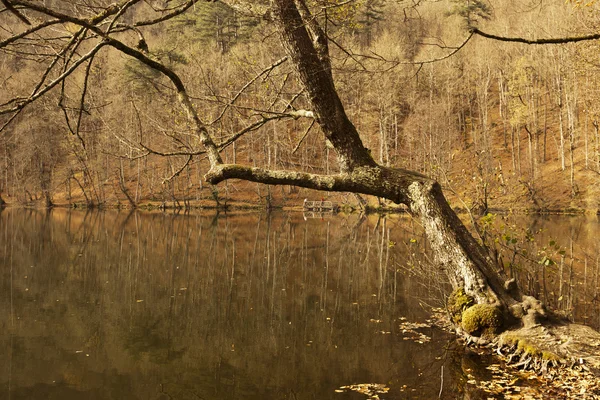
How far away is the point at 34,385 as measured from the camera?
22.7 feet

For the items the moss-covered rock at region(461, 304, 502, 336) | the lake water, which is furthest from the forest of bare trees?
the moss-covered rock at region(461, 304, 502, 336)

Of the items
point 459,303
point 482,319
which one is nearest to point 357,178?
point 459,303

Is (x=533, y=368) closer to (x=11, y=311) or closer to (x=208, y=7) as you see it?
(x=11, y=311)

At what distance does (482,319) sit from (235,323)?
4.55 metres

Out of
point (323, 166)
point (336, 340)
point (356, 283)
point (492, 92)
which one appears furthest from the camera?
point (492, 92)

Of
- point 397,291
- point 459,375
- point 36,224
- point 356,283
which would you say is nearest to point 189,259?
point 356,283

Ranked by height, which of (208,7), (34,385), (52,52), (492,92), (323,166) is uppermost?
(208,7)

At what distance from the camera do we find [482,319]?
7.46 m

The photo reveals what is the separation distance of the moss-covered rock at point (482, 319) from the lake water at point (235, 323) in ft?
1.46

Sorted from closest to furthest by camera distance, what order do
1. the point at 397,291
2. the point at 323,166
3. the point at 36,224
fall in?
1. the point at 397,291
2. the point at 36,224
3. the point at 323,166

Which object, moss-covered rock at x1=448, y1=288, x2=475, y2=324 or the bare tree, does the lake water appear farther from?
the bare tree

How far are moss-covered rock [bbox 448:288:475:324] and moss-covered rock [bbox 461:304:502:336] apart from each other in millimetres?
90

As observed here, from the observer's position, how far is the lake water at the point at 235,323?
692cm

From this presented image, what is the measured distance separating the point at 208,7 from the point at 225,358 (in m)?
57.1
